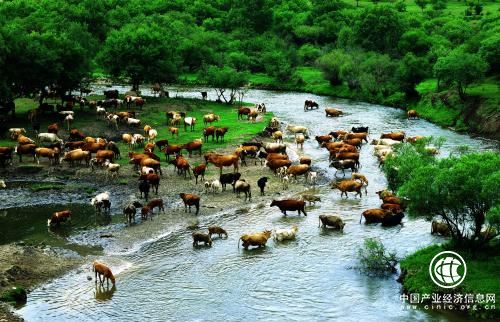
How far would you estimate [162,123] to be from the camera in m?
51.5

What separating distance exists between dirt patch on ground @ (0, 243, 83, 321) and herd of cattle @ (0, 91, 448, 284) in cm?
240

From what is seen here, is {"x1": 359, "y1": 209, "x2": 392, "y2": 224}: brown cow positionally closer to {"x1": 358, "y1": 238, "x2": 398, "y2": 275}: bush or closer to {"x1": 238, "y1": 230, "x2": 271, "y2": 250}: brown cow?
{"x1": 358, "y1": 238, "x2": 398, "y2": 275}: bush

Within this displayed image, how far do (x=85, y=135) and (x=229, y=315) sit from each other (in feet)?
91.3

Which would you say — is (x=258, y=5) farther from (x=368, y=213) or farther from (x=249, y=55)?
(x=368, y=213)

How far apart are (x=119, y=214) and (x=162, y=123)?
2035 centimetres

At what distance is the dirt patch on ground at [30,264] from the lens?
24.3 metres

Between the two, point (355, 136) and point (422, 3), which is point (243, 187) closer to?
point (355, 136)

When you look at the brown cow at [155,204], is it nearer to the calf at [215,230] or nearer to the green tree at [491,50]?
the calf at [215,230]

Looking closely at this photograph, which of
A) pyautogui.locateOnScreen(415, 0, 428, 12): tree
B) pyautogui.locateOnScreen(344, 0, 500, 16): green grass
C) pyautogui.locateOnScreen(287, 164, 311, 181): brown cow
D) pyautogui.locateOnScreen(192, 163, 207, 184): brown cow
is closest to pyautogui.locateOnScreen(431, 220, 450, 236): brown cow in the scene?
pyautogui.locateOnScreen(287, 164, 311, 181): brown cow

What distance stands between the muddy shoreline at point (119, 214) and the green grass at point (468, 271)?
10.3m

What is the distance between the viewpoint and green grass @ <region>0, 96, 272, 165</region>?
45594 mm

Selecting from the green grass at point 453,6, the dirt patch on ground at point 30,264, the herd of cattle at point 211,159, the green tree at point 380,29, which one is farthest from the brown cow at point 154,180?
the green grass at point 453,6

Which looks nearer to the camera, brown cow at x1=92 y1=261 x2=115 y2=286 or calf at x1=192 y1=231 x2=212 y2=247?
brown cow at x1=92 y1=261 x2=115 y2=286

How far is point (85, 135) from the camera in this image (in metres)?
46.5
